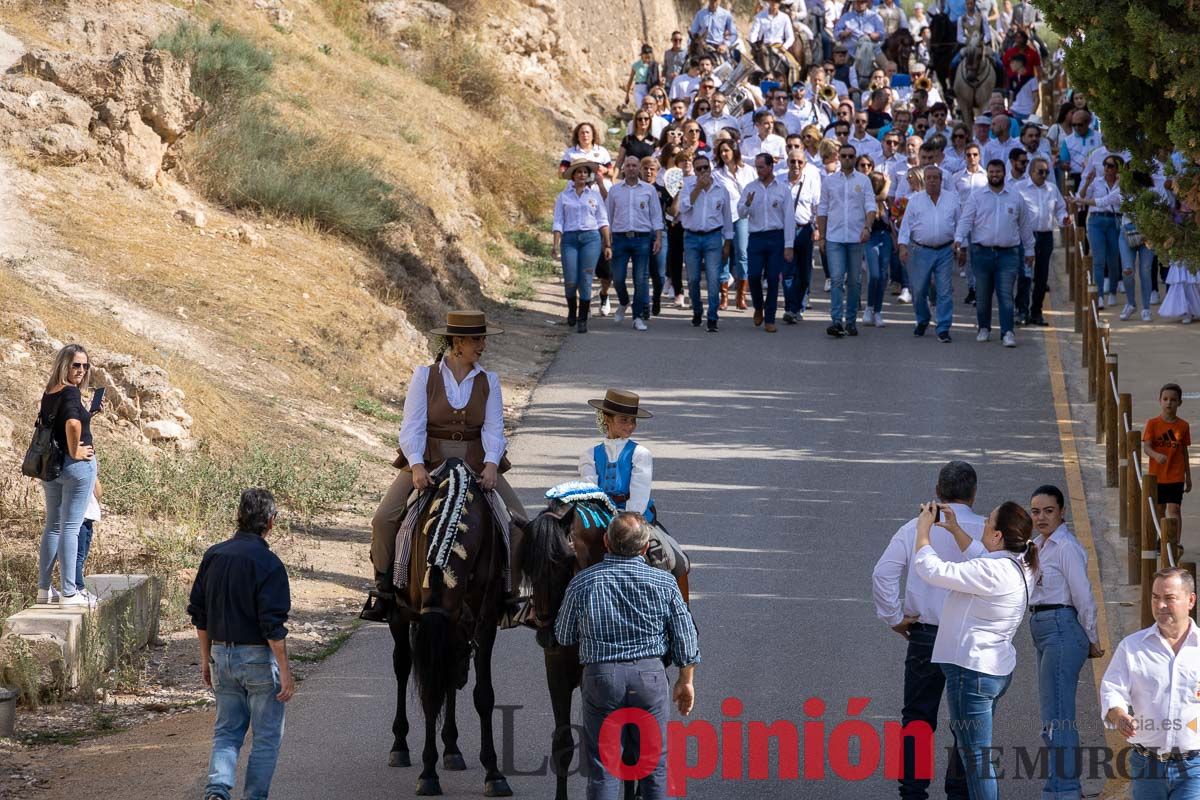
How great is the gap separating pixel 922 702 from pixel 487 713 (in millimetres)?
2346

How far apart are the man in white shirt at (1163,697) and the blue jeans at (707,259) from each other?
1378cm

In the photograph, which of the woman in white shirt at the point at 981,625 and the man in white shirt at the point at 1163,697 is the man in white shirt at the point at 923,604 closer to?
the woman in white shirt at the point at 981,625

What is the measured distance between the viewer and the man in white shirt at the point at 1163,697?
764cm

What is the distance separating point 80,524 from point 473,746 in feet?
10.6

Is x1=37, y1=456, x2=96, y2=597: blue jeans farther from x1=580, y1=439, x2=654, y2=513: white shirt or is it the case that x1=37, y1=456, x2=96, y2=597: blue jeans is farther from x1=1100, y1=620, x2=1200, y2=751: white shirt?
x1=1100, y1=620, x2=1200, y2=751: white shirt

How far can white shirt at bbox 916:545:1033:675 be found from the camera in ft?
26.8

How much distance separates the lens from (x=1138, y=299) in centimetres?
2420

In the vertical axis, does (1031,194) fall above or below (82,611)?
above

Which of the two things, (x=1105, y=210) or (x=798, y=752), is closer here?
(x=798, y=752)

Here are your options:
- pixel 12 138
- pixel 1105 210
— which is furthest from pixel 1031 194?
pixel 12 138

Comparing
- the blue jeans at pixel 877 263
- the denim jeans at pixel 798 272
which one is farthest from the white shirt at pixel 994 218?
the denim jeans at pixel 798 272

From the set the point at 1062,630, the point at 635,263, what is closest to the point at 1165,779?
the point at 1062,630

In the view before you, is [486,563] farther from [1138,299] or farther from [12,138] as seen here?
[1138,299]

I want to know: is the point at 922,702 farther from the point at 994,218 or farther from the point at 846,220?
the point at 846,220
